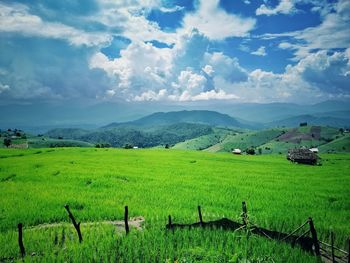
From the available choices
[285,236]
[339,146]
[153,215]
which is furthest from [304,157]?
[339,146]

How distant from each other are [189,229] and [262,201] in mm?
9124

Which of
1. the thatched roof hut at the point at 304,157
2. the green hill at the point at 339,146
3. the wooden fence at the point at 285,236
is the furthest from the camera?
the green hill at the point at 339,146

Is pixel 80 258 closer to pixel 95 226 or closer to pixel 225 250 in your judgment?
pixel 95 226

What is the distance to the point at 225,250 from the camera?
9.84 m

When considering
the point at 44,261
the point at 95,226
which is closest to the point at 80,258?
the point at 44,261

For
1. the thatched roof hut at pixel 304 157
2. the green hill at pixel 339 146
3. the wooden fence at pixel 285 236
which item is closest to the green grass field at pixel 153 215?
the wooden fence at pixel 285 236

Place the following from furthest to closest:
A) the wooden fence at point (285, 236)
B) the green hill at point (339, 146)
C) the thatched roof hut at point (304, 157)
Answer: the green hill at point (339, 146) → the thatched roof hut at point (304, 157) → the wooden fence at point (285, 236)

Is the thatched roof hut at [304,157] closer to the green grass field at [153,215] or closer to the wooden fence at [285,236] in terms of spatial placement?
the green grass field at [153,215]

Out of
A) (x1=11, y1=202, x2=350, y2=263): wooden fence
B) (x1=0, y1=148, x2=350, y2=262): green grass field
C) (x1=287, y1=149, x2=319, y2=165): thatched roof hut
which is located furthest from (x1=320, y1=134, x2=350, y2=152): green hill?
(x1=11, y1=202, x2=350, y2=263): wooden fence

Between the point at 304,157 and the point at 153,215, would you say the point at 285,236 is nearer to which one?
the point at 153,215

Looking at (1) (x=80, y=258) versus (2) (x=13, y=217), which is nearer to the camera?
(1) (x=80, y=258)

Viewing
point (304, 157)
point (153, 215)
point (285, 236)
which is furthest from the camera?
point (304, 157)

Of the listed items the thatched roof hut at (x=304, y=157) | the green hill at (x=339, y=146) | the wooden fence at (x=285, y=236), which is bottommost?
the green hill at (x=339, y=146)

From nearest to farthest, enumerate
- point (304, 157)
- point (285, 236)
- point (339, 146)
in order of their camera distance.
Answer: point (285, 236) → point (304, 157) → point (339, 146)
